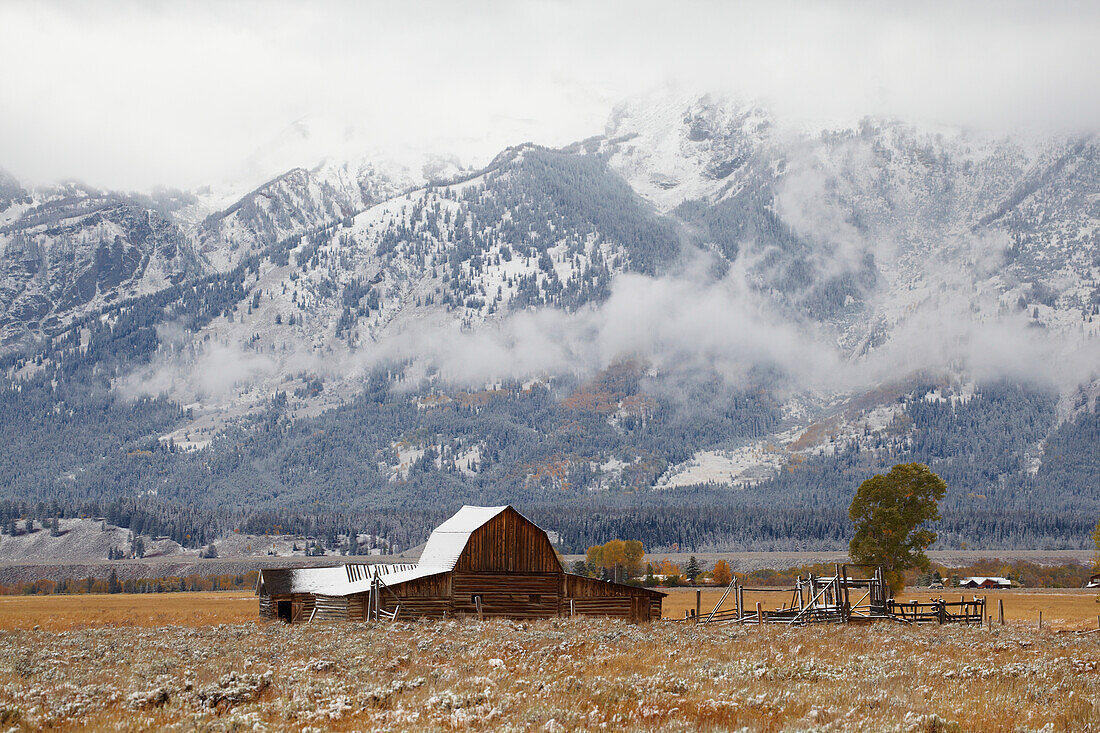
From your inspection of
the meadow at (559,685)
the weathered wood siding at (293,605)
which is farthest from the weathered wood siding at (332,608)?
the meadow at (559,685)

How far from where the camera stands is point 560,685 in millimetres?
19609

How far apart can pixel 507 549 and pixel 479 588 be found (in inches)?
103

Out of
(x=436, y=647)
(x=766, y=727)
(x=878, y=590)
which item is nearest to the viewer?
(x=766, y=727)

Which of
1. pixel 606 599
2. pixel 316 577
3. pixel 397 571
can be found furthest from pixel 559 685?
pixel 316 577

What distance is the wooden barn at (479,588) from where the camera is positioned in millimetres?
50094

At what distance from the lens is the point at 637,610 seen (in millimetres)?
56969

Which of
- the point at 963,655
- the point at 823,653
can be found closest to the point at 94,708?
the point at 823,653

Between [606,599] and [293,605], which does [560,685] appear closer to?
[606,599]

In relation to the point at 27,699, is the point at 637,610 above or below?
below

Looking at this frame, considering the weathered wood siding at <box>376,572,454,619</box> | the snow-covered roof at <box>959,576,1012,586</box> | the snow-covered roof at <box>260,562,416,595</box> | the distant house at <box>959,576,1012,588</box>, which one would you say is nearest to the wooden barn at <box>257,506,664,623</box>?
the weathered wood siding at <box>376,572,454,619</box>

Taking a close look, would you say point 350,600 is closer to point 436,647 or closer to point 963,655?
point 436,647

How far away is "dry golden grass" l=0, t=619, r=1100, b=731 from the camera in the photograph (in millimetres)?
16344

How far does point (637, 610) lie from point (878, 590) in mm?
13644

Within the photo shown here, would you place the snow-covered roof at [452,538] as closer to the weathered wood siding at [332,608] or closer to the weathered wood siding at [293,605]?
the weathered wood siding at [332,608]
